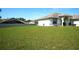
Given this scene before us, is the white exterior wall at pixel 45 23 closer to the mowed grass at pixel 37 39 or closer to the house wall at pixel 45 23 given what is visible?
the house wall at pixel 45 23

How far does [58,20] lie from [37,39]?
56 cm

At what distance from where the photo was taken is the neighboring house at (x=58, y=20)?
442 cm

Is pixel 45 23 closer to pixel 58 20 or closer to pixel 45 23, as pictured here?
pixel 45 23

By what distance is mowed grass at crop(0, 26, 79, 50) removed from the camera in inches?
171

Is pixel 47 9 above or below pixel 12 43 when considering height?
above

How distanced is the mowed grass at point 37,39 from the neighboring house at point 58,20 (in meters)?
0.13

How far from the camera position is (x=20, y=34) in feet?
14.4

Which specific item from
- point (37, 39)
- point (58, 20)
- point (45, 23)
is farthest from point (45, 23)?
point (37, 39)

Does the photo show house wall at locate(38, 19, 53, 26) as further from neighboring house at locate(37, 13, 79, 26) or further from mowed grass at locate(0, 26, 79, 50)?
mowed grass at locate(0, 26, 79, 50)

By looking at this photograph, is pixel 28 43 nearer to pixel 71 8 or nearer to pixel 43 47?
pixel 43 47

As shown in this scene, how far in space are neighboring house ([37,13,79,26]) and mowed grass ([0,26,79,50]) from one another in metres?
0.13
